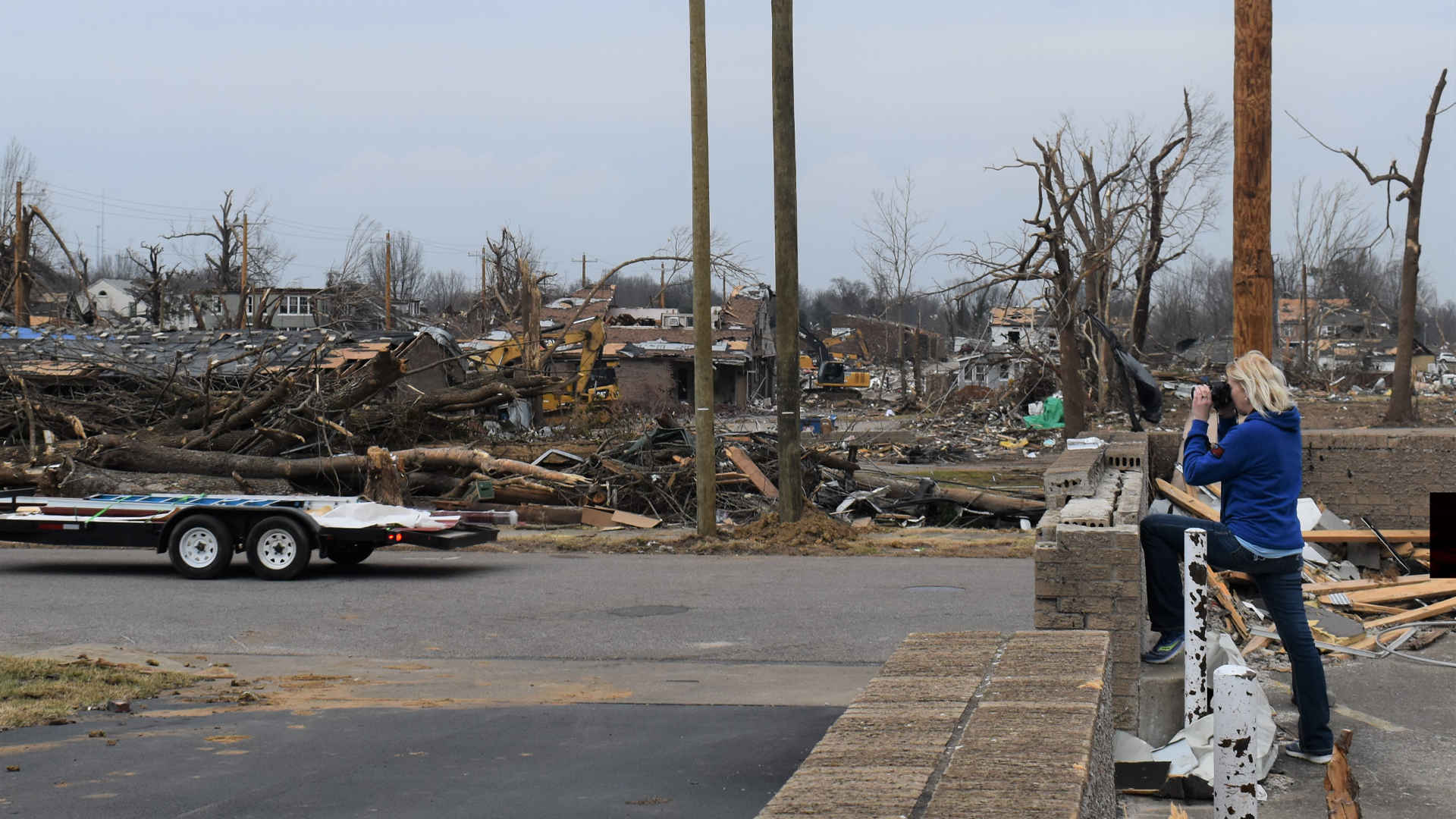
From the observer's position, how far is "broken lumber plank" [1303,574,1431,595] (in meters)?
9.66

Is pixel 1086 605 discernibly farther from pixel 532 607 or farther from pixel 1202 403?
pixel 532 607

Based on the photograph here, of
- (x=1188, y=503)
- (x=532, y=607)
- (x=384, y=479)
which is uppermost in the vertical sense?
(x=1188, y=503)

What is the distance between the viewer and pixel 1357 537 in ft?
38.0

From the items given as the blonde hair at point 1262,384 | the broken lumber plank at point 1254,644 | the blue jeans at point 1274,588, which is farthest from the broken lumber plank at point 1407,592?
the blonde hair at point 1262,384

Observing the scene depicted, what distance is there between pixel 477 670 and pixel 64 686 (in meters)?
2.61

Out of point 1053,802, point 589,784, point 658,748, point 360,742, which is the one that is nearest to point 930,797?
point 1053,802

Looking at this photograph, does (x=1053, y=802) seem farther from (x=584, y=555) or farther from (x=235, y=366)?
(x=235, y=366)

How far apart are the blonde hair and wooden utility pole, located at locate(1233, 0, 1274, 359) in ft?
11.2

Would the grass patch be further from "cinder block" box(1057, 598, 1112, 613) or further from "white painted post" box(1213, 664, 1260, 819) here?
"white painted post" box(1213, 664, 1260, 819)

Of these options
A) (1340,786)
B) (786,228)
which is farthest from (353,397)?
(1340,786)

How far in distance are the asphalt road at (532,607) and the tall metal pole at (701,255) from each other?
65.6 inches

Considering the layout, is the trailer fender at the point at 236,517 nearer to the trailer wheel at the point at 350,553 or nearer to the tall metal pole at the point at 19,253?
the trailer wheel at the point at 350,553

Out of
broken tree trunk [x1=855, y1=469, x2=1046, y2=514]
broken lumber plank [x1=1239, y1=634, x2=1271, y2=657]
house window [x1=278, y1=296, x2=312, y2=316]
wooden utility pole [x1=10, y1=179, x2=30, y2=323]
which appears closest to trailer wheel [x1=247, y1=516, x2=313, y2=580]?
broken lumber plank [x1=1239, y1=634, x2=1271, y2=657]

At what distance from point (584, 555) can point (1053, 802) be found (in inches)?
508
